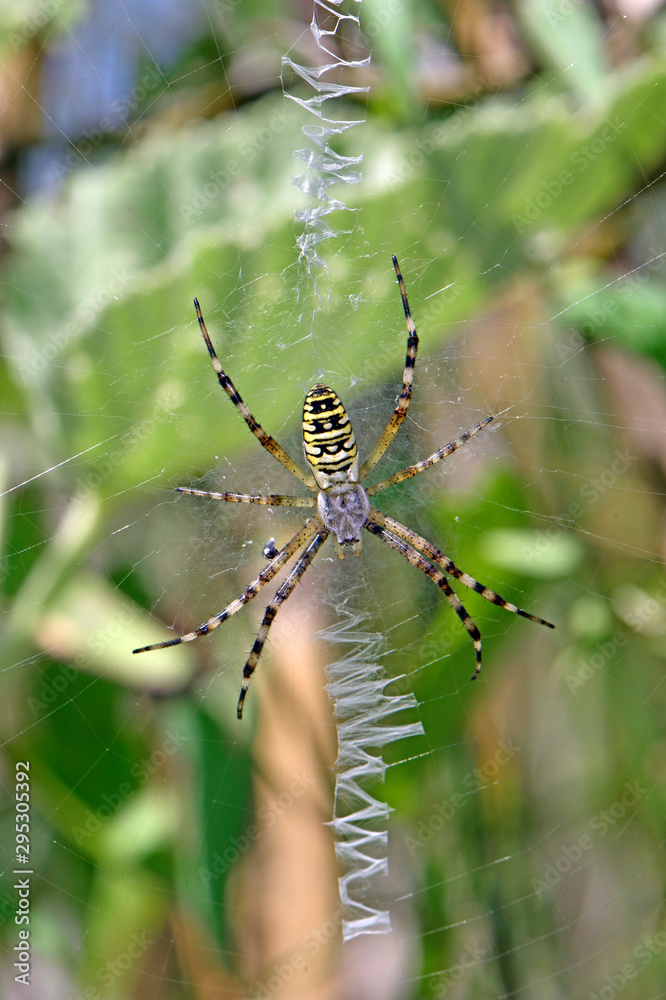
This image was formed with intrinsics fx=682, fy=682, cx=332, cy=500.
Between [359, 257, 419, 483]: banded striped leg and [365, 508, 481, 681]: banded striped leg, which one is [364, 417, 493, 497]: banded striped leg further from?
[365, 508, 481, 681]: banded striped leg

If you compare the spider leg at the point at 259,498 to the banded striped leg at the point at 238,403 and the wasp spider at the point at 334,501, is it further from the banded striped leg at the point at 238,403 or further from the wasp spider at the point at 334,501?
the banded striped leg at the point at 238,403

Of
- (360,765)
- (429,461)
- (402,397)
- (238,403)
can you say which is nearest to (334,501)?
(429,461)

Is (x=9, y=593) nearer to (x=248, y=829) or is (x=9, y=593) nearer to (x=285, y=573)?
(x=248, y=829)

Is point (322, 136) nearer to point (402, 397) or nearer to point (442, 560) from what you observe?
point (402, 397)

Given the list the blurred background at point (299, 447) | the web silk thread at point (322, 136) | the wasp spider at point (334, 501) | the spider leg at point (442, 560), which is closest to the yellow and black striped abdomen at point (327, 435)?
the wasp spider at point (334, 501)

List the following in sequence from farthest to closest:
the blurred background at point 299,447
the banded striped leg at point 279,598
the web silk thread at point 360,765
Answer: the web silk thread at point 360,765, the banded striped leg at point 279,598, the blurred background at point 299,447
